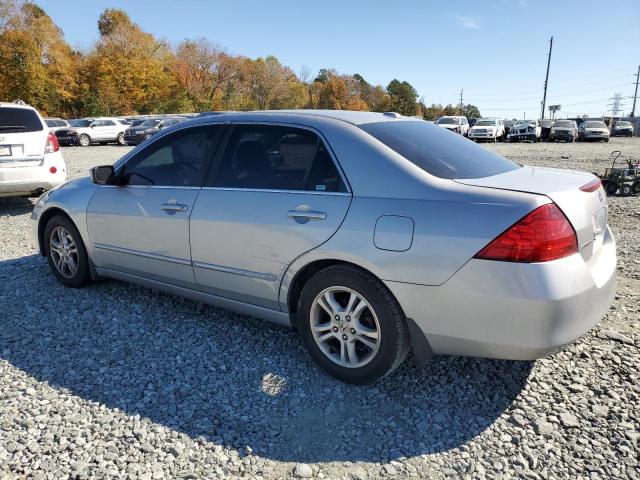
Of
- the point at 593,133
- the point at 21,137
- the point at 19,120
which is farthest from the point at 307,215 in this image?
the point at 593,133

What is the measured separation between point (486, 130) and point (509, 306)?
33.0 metres

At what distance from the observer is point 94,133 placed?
29016mm

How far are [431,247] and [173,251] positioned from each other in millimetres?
2000

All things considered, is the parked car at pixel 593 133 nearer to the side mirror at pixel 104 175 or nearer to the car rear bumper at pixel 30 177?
the car rear bumper at pixel 30 177

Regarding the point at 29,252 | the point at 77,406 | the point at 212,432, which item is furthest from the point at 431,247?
the point at 29,252

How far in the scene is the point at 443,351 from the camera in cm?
267

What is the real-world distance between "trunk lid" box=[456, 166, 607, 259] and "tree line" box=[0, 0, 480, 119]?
5305cm

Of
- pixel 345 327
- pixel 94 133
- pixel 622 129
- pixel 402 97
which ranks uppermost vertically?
pixel 402 97

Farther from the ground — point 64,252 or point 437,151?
point 437,151

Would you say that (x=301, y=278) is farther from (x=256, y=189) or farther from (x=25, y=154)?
(x=25, y=154)

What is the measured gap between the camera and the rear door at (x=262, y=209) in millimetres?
2951

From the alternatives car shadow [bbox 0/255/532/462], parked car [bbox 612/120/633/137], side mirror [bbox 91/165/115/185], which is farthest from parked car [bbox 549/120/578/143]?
side mirror [bbox 91/165/115/185]

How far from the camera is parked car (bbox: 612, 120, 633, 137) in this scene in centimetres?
4572

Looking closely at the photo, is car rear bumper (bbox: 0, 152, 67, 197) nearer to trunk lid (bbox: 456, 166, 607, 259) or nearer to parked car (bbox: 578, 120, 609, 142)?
trunk lid (bbox: 456, 166, 607, 259)
